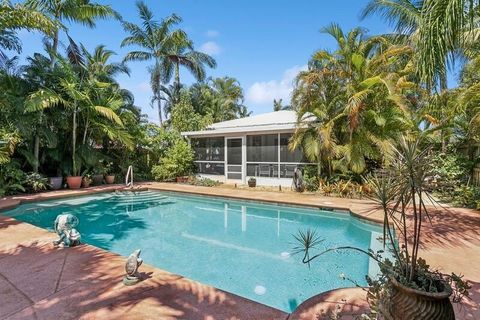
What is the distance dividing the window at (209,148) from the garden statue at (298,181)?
4608 millimetres

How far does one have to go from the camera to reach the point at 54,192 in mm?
11766

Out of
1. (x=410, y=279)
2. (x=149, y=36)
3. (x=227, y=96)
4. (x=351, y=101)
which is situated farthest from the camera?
(x=227, y=96)

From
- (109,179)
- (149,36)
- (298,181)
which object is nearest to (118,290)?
(298,181)

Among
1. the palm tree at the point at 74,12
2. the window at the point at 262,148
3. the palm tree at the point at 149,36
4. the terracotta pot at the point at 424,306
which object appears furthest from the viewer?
the palm tree at the point at 149,36

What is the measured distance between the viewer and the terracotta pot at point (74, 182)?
1284 cm

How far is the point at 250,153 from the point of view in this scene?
14469 millimetres

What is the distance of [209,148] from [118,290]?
41.6ft

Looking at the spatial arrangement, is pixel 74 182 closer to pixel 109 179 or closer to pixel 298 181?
pixel 109 179

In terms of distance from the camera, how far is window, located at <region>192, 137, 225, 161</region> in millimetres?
15603

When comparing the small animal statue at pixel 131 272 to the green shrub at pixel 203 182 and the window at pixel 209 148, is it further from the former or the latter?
the window at pixel 209 148

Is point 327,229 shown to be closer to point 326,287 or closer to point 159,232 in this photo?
point 326,287

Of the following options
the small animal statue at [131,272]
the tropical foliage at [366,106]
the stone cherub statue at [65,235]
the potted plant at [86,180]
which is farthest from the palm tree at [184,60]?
the small animal statue at [131,272]

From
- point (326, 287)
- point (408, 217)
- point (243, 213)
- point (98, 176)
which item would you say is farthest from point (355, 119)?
point (98, 176)

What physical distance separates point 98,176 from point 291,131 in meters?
9.82
